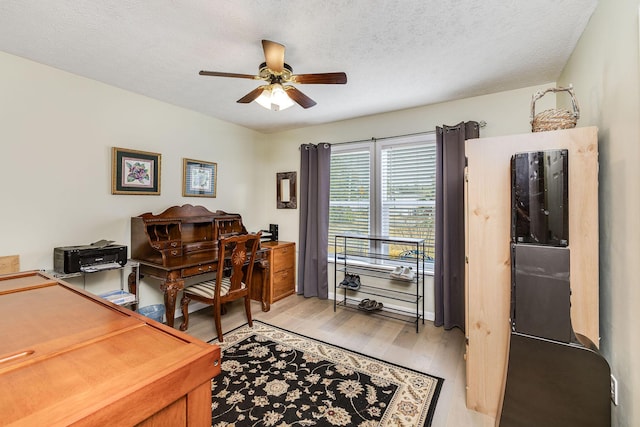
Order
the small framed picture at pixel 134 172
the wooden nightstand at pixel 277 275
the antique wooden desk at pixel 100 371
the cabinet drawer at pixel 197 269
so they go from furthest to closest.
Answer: the wooden nightstand at pixel 277 275 < the small framed picture at pixel 134 172 < the cabinet drawer at pixel 197 269 < the antique wooden desk at pixel 100 371

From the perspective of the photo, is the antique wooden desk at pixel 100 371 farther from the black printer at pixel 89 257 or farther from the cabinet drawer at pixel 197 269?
the cabinet drawer at pixel 197 269

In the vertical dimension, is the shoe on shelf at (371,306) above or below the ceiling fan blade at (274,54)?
below

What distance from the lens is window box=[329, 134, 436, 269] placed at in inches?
128

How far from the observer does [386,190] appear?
353cm

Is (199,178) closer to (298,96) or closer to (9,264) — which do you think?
(9,264)

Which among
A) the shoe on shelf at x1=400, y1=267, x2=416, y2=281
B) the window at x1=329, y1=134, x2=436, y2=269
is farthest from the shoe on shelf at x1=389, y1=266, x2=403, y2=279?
the window at x1=329, y1=134, x2=436, y2=269

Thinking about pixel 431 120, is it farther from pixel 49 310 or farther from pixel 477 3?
Result: pixel 49 310

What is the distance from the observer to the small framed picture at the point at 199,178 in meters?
3.39

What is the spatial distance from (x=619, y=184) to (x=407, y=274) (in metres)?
2.00

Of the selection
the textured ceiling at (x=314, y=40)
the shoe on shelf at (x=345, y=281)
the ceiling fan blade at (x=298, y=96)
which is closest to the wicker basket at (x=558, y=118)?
the textured ceiling at (x=314, y=40)

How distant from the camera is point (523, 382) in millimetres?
1418

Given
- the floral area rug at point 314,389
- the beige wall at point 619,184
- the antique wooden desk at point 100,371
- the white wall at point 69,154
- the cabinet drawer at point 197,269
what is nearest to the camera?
the antique wooden desk at point 100,371

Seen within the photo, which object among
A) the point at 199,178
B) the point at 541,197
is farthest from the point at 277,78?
the point at 199,178

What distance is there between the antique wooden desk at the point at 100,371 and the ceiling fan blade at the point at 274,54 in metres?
1.56
